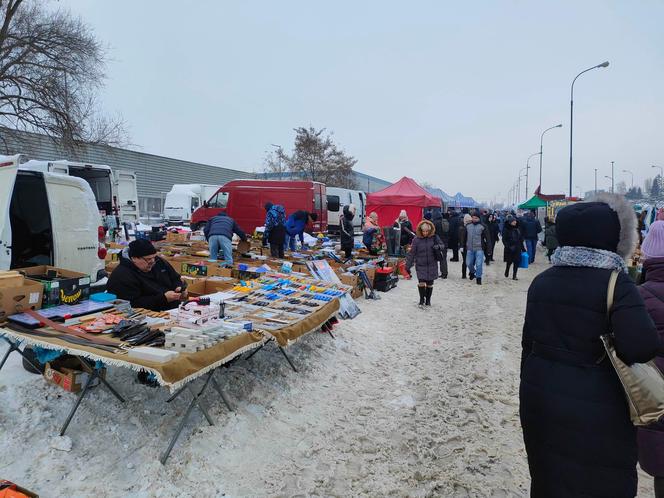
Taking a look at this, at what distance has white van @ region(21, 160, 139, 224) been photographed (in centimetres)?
951

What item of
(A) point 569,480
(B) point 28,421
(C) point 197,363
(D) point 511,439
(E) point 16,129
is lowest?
(D) point 511,439

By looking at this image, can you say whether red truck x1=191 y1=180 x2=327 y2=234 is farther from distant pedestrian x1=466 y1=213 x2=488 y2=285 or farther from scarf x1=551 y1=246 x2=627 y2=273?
scarf x1=551 y1=246 x2=627 y2=273

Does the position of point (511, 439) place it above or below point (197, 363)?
below

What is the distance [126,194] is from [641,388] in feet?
51.0

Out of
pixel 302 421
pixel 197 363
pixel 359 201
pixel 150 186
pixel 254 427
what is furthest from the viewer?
pixel 150 186

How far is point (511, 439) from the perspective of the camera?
11.6 feet

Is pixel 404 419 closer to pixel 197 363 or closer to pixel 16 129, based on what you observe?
pixel 197 363

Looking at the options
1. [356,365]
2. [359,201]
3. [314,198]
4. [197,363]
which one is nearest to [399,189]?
[314,198]

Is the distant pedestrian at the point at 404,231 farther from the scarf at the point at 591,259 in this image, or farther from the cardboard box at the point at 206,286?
the scarf at the point at 591,259

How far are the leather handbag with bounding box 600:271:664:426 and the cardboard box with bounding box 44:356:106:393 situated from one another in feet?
11.3

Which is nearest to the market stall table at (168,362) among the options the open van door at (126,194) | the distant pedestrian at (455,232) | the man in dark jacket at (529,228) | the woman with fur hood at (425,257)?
the woman with fur hood at (425,257)

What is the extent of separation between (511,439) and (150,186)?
106 feet

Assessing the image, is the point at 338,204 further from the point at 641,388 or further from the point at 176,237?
the point at 641,388

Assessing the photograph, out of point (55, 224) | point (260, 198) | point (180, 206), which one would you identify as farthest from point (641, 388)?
point (180, 206)
